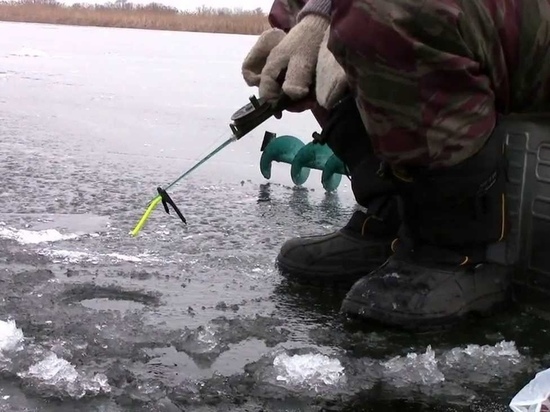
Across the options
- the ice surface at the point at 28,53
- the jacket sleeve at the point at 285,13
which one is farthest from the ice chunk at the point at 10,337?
the ice surface at the point at 28,53

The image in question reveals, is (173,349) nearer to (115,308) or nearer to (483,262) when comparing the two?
(115,308)

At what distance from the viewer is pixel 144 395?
1116mm

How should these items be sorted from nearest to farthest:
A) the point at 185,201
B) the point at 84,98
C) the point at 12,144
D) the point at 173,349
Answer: the point at 173,349
the point at 185,201
the point at 12,144
the point at 84,98

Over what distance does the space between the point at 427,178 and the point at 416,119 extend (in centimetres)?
13

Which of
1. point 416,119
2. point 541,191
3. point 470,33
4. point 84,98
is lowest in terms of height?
point 84,98

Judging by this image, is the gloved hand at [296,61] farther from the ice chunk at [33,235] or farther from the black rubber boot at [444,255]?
the ice chunk at [33,235]

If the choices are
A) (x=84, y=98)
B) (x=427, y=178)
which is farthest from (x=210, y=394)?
(x=84, y=98)

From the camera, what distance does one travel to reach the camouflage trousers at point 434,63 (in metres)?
1.32

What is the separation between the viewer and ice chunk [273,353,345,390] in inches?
46.4

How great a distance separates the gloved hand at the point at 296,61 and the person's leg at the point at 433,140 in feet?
0.66

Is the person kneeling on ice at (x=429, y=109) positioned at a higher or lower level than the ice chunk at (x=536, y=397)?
higher

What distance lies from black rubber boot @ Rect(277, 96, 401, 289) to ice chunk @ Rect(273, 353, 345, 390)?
51cm

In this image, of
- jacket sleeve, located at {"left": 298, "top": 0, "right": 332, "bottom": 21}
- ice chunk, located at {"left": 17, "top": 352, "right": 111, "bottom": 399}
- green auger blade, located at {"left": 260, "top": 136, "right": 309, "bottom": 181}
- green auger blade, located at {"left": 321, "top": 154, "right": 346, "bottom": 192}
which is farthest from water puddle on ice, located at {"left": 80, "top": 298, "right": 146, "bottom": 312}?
green auger blade, located at {"left": 260, "top": 136, "right": 309, "bottom": 181}

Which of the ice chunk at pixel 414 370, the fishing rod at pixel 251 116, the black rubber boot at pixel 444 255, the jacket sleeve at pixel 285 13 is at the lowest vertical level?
the ice chunk at pixel 414 370
